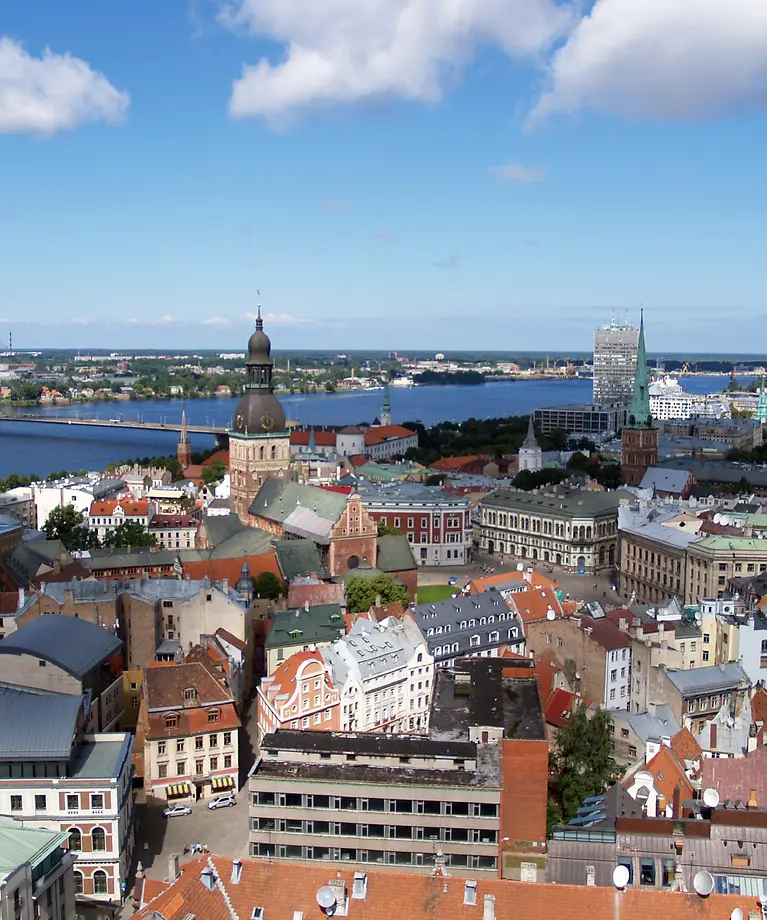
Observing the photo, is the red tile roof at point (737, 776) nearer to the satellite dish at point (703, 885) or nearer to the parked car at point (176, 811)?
the satellite dish at point (703, 885)

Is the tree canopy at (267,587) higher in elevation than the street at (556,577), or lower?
higher

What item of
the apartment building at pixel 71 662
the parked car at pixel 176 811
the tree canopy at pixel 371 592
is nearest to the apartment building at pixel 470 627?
the tree canopy at pixel 371 592

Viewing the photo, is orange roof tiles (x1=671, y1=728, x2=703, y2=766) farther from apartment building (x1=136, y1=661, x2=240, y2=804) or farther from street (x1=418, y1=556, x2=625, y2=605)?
street (x1=418, y1=556, x2=625, y2=605)

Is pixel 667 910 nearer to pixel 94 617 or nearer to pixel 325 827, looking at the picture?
pixel 325 827

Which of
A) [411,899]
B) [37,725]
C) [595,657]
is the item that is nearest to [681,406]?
[595,657]

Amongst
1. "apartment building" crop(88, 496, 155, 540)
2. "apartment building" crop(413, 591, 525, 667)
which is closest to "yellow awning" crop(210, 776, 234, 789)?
"apartment building" crop(413, 591, 525, 667)

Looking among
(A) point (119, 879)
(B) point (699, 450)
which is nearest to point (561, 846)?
(A) point (119, 879)

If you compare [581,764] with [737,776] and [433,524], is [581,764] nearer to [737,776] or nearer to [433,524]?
[737,776]
